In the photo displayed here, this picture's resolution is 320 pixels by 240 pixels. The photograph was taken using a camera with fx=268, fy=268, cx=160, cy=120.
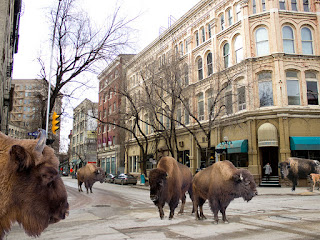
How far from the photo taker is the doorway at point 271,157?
1021 inches

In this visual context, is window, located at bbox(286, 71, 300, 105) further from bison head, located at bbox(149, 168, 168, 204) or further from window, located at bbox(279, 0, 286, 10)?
bison head, located at bbox(149, 168, 168, 204)

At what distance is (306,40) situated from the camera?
26.9 m

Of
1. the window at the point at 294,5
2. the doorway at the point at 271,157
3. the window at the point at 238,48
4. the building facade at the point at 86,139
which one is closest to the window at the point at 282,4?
the window at the point at 294,5

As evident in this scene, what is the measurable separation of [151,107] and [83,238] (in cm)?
2055

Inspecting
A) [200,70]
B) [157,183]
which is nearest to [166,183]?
[157,183]

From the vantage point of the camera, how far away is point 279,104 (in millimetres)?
25156

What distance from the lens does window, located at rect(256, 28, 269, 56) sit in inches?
1054

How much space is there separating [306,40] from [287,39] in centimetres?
203

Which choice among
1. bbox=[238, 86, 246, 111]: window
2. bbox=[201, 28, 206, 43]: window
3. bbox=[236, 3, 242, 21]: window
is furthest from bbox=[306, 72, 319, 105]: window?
bbox=[201, 28, 206, 43]: window

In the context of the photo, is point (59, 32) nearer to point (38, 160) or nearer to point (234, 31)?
point (38, 160)

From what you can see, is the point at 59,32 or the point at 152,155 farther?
the point at 152,155

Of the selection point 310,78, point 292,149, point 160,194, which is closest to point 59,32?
point 160,194

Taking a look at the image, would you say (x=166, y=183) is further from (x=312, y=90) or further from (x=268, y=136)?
(x=312, y=90)

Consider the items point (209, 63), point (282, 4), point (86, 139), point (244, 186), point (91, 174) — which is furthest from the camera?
point (86, 139)
